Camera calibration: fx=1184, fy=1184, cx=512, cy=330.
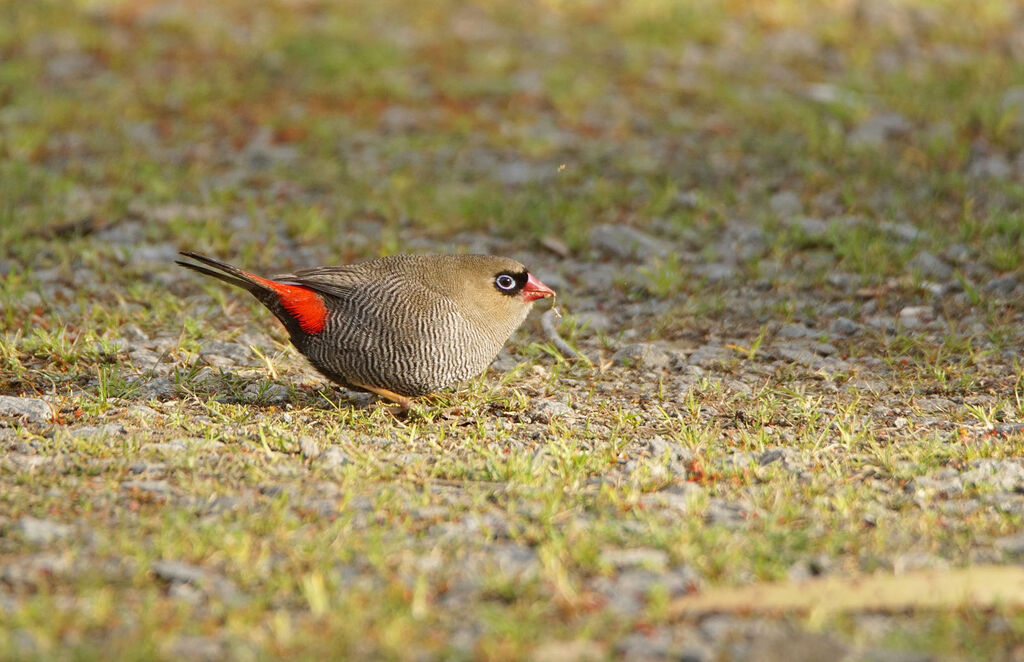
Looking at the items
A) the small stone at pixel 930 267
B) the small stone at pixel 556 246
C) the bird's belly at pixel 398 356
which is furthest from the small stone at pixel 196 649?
the small stone at pixel 930 267

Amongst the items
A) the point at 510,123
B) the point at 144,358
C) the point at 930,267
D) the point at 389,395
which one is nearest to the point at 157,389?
the point at 144,358

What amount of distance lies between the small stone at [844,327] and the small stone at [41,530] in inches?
160

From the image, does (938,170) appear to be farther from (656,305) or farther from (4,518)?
(4,518)

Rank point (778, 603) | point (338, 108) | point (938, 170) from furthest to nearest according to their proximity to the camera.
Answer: point (338, 108) < point (938, 170) < point (778, 603)

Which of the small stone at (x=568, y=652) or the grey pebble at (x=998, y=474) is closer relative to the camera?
the small stone at (x=568, y=652)

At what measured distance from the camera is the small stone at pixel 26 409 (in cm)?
473

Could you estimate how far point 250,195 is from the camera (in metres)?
8.25

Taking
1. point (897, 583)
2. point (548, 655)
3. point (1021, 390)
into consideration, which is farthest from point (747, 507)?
point (1021, 390)

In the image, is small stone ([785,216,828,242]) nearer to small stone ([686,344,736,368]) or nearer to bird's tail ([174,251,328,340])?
small stone ([686,344,736,368])

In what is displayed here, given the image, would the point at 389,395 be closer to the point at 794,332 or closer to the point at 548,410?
the point at 548,410

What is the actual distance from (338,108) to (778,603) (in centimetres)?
713

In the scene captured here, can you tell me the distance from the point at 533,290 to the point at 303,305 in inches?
41.4

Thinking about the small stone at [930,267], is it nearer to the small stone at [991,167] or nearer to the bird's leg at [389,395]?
the small stone at [991,167]

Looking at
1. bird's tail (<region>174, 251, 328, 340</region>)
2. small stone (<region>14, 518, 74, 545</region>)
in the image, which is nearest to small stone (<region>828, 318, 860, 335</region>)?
bird's tail (<region>174, 251, 328, 340</region>)
